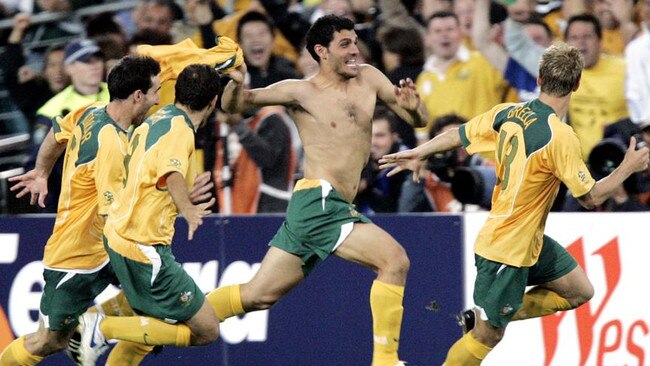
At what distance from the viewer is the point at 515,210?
8.83m

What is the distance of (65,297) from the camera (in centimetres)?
939

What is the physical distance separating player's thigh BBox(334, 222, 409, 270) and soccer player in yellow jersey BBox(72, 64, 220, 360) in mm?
914

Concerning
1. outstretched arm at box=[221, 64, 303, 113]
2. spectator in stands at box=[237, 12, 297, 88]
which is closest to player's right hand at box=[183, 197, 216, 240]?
outstretched arm at box=[221, 64, 303, 113]

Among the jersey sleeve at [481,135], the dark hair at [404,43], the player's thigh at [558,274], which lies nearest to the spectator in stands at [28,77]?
the dark hair at [404,43]

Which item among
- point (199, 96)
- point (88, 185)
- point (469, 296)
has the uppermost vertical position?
point (199, 96)

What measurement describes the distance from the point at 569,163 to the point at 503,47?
416 cm

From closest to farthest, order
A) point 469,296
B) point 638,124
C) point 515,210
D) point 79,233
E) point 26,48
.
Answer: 1. point 515,210
2. point 79,233
3. point 469,296
4. point 638,124
5. point 26,48

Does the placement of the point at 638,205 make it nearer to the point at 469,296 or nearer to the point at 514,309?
the point at 469,296

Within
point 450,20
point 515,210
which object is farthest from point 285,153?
point 515,210

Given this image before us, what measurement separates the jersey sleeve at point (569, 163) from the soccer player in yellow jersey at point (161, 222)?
207 cm

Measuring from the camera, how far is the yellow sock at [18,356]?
952 centimetres

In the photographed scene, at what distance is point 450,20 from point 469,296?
2.96 meters

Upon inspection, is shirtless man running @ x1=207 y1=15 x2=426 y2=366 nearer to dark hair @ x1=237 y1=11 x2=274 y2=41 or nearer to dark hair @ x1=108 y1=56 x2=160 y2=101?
dark hair @ x1=108 y1=56 x2=160 y2=101

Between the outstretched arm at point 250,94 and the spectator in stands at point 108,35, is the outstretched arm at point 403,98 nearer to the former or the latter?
the outstretched arm at point 250,94
